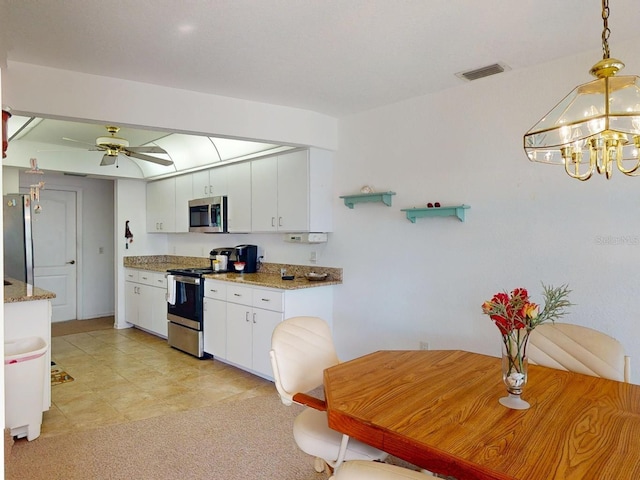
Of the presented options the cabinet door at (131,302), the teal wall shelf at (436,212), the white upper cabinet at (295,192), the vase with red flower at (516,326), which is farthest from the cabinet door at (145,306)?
the vase with red flower at (516,326)

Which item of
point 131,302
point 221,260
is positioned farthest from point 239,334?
point 131,302

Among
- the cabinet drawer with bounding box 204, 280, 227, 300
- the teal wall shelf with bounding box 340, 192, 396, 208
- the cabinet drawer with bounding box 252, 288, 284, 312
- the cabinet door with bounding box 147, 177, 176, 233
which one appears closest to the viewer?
the teal wall shelf with bounding box 340, 192, 396, 208

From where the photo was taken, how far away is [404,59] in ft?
8.80

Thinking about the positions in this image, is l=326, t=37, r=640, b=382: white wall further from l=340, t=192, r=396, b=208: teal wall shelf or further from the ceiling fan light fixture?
the ceiling fan light fixture

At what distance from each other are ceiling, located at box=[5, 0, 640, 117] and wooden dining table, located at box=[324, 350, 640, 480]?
1733 mm

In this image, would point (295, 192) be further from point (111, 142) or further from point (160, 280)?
point (160, 280)

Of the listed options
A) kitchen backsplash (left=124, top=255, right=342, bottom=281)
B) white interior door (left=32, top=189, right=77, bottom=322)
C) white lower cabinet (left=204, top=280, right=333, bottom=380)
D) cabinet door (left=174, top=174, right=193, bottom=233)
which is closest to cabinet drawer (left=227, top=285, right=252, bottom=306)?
white lower cabinet (left=204, top=280, right=333, bottom=380)

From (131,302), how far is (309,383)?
4.64 m

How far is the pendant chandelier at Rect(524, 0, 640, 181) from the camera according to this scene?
1439mm

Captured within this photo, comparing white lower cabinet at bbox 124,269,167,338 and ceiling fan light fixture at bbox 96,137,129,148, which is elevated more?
ceiling fan light fixture at bbox 96,137,129,148

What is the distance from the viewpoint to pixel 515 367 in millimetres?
1597

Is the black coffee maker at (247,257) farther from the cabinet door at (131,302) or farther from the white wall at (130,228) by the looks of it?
the white wall at (130,228)

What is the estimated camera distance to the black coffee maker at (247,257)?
484 cm

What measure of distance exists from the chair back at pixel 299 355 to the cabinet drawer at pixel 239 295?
173cm
